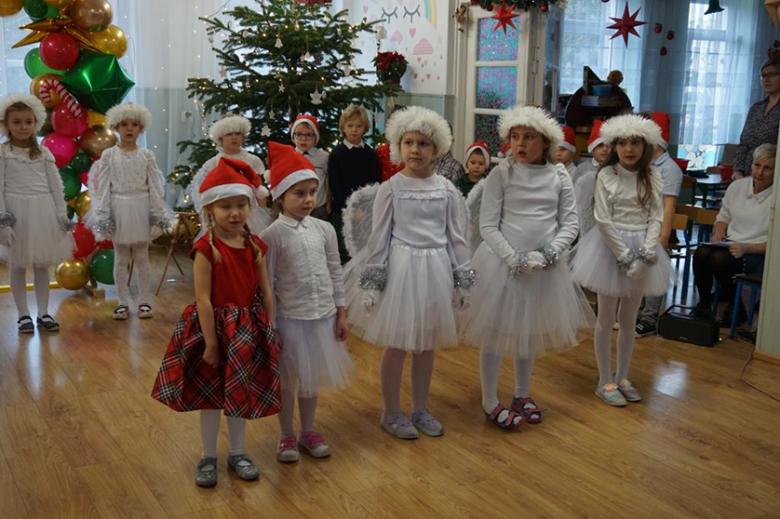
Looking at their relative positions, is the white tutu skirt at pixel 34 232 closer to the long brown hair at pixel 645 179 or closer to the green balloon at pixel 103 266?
the green balloon at pixel 103 266

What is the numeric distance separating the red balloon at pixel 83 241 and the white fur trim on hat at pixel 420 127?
3.19 m

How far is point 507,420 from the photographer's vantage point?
368 centimetres

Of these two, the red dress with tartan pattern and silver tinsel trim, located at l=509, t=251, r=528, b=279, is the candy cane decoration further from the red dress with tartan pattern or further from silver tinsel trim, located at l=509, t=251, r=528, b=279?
silver tinsel trim, located at l=509, t=251, r=528, b=279

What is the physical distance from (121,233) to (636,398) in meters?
3.28

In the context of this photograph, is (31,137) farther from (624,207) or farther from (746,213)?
(746,213)

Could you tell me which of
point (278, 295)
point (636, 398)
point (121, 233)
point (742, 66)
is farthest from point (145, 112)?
point (742, 66)

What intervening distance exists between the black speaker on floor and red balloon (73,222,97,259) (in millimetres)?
3973

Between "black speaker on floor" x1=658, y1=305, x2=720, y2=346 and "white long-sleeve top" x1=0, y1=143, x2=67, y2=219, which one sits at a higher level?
"white long-sleeve top" x1=0, y1=143, x2=67, y2=219

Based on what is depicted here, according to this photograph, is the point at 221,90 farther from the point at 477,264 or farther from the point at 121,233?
the point at 477,264

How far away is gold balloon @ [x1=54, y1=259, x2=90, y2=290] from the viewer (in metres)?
5.95

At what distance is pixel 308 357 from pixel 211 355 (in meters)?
0.40

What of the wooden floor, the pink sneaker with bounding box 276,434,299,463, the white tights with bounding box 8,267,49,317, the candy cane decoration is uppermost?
the candy cane decoration

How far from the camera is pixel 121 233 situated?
5242mm

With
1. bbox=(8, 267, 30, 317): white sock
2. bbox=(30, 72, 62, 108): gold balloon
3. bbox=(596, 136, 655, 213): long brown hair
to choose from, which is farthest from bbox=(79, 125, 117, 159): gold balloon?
bbox=(596, 136, 655, 213): long brown hair
